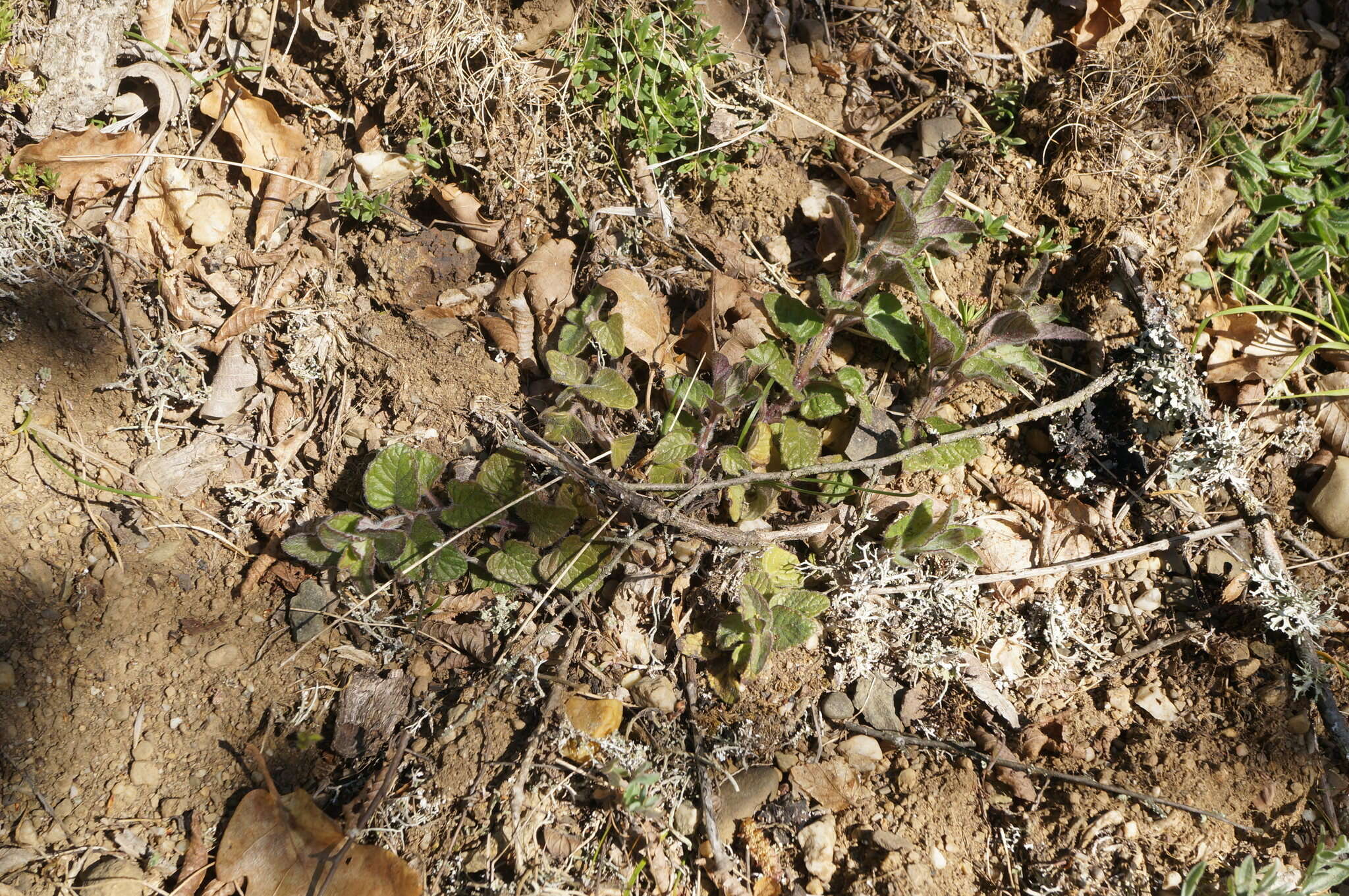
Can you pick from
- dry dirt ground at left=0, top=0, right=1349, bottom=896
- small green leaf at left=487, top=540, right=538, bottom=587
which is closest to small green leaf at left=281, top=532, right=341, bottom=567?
dry dirt ground at left=0, top=0, right=1349, bottom=896

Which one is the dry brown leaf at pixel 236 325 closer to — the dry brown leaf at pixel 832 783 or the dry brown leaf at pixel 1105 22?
the dry brown leaf at pixel 832 783

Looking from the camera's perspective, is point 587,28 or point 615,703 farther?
point 587,28

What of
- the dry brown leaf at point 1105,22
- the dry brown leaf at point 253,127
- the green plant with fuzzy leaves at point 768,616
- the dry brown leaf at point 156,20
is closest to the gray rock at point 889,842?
the green plant with fuzzy leaves at point 768,616

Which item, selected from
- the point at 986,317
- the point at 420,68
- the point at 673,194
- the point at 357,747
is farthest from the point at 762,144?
the point at 357,747

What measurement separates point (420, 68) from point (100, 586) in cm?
156

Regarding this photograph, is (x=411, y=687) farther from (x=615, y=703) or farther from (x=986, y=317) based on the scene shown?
(x=986, y=317)

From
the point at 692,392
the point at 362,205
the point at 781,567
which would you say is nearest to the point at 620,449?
the point at 692,392

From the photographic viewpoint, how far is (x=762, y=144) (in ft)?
7.65

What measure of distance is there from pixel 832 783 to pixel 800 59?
203cm

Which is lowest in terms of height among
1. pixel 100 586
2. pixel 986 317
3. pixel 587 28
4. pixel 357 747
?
pixel 357 747

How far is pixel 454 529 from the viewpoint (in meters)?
2.01

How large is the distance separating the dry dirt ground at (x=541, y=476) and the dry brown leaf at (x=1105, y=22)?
49 mm

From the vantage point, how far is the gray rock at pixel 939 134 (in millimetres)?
2387

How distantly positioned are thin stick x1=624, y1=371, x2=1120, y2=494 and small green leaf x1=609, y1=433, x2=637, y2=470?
9 cm
